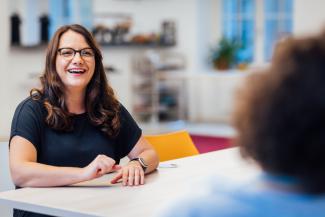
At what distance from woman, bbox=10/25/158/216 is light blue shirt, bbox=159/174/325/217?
1355mm

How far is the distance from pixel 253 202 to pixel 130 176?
1421 millimetres

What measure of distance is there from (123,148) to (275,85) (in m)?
1.91

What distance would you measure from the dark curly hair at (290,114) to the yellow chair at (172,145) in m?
2.27

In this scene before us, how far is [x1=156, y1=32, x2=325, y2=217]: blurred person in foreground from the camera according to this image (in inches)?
38.2

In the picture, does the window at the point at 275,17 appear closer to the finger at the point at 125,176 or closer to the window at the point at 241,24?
the window at the point at 241,24

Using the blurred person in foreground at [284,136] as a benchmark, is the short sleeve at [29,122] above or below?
below

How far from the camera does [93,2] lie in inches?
357

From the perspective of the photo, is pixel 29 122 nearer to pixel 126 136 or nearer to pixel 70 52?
pixel 70 52

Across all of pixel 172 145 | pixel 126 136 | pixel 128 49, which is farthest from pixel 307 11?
pixel 126 136

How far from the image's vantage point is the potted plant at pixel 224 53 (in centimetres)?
982

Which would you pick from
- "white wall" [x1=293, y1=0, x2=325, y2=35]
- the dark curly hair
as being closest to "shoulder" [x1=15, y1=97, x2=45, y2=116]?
the dark curly hair

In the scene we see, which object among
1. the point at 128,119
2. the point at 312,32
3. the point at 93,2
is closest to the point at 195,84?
the point at 93,2

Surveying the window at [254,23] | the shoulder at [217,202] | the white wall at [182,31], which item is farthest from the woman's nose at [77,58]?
the window at [254,23]

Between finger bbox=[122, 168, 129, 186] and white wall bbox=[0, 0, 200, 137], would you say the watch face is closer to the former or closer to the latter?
finger bbox=[122, 168, 129, 186]
